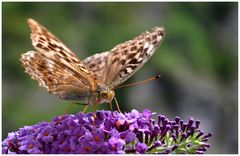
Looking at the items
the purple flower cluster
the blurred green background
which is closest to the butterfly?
the purple flower cluster

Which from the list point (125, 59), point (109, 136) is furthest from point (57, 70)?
point (109, 136)

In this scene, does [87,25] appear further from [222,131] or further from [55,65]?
[55,65]

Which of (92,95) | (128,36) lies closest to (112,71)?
(92,95)

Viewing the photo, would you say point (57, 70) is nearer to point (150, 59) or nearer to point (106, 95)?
point (106, 95)

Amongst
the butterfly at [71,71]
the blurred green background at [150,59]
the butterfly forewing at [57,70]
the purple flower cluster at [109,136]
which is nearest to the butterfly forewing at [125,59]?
the butterfly at [71,71]

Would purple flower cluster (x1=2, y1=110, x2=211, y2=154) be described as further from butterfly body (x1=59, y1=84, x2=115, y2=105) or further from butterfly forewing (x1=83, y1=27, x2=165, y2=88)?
butterfly forewing (x1=83, y1=27, x2=165, y2=88)

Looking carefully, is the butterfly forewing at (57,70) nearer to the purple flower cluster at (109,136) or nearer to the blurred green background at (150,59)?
the purple flower cluster at (109,136)
